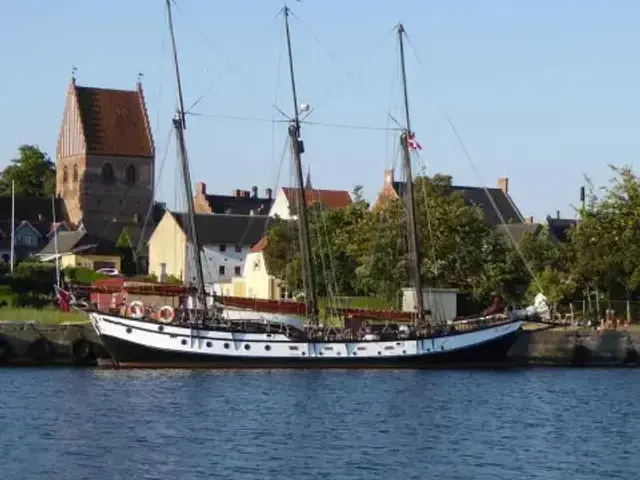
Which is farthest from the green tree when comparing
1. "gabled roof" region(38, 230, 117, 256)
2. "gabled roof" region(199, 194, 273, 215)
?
"gabled roof" region(199, 194, 273, 215)

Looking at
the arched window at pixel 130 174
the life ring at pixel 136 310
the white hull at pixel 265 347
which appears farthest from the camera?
the arched window at pixel 130 174

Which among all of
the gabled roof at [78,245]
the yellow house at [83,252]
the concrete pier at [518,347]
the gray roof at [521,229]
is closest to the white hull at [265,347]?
the concrete pier at [518,347]

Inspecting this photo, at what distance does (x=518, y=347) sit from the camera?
82875 mm

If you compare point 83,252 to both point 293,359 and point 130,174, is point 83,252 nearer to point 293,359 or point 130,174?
point 130,174

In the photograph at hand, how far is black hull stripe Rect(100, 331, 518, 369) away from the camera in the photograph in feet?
250

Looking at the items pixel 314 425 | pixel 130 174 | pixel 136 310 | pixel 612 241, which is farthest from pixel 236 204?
pixel 314 425

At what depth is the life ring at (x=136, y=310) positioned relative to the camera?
76562 millimetres

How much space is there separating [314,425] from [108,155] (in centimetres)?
14673

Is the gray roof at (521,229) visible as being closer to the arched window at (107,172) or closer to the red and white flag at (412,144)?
the red and white flag at (412,144)

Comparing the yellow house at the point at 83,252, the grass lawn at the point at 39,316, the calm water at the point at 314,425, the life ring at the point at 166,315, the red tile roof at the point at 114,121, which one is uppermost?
the red tile roof at the point at 114,121

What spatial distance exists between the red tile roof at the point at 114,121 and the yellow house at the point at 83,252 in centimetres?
3189

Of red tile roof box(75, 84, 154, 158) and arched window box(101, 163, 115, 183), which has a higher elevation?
red tile roof box(75, 84, 154, 158)

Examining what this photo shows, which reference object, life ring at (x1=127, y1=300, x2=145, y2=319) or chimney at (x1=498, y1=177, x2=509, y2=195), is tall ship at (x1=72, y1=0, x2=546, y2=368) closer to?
life ring at (x1=127, y1=300, x2=145, y2=319)

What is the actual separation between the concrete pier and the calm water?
395 centimetres
